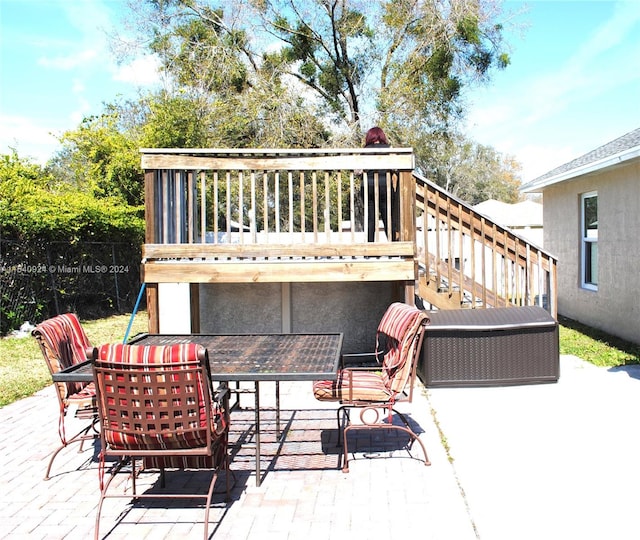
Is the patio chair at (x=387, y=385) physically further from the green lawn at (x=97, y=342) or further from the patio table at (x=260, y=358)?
the green lawn at (x=97, y=342)

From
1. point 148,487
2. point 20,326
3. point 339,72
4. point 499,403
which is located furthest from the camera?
point 339,72

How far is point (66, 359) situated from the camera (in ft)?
14.3

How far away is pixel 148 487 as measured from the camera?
392 centimetres

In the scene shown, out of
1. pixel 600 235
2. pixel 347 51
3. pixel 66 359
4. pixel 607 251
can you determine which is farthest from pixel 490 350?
pixel 347 51

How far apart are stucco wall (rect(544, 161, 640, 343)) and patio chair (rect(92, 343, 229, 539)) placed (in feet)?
24.0

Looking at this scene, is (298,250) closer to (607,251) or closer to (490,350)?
(490,350)

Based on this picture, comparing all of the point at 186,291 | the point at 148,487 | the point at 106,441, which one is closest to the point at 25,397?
the point at 186,291

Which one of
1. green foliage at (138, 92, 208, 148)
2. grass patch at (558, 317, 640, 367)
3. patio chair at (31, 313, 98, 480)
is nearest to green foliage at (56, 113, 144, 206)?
green foliage at (138, 92, 208, 148)

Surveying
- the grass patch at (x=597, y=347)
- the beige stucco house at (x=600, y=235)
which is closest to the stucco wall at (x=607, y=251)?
the beige stucco house at (x=600, y=235)

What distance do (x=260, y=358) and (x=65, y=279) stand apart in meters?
8.70

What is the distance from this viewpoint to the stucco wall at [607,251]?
8.63 metres

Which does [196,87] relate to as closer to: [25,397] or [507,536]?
[25,397]

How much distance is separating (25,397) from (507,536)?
516 cm

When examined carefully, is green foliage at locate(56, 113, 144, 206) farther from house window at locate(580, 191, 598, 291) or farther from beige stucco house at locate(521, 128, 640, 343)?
house window at locate(580, 191, 598, 291)
